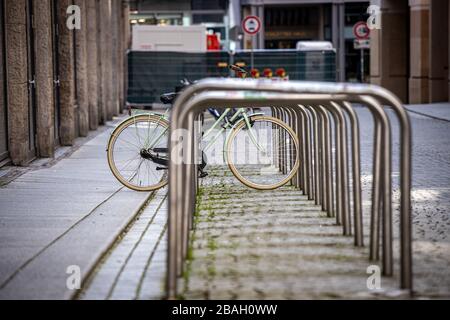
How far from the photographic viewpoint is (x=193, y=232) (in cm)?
875

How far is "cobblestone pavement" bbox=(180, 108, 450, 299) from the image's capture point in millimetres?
6445

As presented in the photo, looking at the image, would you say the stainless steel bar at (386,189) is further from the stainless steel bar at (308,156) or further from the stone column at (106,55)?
the stone column at (106,55)

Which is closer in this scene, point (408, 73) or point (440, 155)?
point (440, 155)

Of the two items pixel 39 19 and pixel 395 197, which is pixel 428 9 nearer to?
pixel 39 19

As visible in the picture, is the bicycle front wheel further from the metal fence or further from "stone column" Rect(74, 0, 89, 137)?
the metal fence

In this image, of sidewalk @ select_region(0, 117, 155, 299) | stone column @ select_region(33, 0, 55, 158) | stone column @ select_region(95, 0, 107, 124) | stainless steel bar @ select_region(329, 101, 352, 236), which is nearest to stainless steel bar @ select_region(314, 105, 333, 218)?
→ stainless steel bar @ select_region(329, 101, 352, 236)

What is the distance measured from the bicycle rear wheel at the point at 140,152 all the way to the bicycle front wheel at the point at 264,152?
2.35ft

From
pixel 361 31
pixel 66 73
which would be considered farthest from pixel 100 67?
pixel 361 31

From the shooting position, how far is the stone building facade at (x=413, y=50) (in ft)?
124

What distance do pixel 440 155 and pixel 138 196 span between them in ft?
21.9

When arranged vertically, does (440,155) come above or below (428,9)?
below

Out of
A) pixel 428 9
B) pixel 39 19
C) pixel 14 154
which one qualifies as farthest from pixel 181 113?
pixel 428 9

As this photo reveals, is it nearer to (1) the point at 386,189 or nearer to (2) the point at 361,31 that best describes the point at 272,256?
(1) the point at 386,189

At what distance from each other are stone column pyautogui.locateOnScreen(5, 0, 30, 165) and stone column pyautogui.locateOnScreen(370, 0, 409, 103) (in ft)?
102
